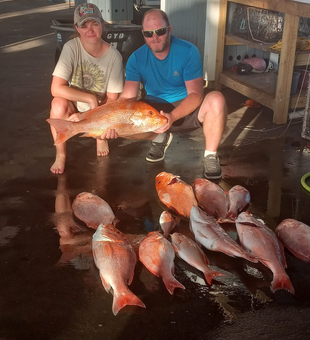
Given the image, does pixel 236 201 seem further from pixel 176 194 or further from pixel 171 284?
pixel 171 284

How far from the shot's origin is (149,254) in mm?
2932

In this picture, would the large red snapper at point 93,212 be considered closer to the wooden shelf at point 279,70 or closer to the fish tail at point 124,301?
the fish tail at point 124,301

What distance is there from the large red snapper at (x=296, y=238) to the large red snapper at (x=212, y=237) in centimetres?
37

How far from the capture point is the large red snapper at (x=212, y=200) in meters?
3.60

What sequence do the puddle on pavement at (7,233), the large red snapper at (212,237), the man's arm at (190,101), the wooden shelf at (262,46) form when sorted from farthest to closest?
the wooden shelf at (262,46), the man's arm at (190,101), the puddle on pavement at (7,233), the large red snapper at (212,237)

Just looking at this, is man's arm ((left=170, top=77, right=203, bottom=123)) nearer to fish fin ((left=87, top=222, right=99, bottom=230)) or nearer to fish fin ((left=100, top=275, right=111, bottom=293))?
fish fin ((left=87, top=222, right=99, bottom=230))

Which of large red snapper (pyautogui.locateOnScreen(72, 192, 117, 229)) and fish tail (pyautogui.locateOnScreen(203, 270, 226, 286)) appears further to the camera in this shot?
large red snapper (pyautogui.locateOnScreen(72, 192, 117, 229))

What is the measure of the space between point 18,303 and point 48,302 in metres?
0.18

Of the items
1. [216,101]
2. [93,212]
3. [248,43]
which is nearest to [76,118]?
[93,212]

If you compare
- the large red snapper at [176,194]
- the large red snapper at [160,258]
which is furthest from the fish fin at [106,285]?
the large red snapper at [176,194]

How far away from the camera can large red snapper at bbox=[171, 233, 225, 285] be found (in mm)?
2844

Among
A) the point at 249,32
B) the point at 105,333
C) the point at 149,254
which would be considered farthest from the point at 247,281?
the point at 249,32

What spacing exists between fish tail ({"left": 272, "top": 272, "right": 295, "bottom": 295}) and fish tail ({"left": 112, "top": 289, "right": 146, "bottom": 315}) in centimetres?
81

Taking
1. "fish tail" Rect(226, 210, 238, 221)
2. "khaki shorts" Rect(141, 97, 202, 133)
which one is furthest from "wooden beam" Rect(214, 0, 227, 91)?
"fish tail" Rect(226, 210, 238, 221)
